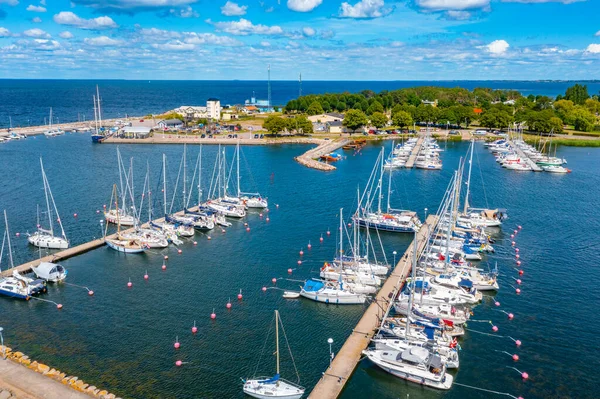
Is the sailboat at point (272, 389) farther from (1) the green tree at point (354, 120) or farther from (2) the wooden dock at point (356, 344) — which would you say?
(1) the green tree at point (354, 120)

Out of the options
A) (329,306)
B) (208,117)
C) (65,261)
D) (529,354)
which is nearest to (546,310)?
(529,354)

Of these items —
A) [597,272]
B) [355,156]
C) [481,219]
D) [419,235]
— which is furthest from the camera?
[355,156]

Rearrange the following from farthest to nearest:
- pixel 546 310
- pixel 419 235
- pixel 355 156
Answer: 1. pixel 355 156
2. pixel 419 235
3. pixel 546 310

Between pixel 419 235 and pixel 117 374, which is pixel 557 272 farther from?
pixel 117 374

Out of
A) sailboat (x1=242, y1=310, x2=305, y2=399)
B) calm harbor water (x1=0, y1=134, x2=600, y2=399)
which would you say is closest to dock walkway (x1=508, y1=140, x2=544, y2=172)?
calm harbor water (x1=0, y1=134, x2=600, y2=399)

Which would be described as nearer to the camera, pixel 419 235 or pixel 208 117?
pixel 419 235

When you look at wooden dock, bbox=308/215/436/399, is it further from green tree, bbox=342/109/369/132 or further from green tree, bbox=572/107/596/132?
green tree, bbox=572/107/596/132

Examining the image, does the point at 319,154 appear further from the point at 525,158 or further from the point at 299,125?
the point at 525,158
